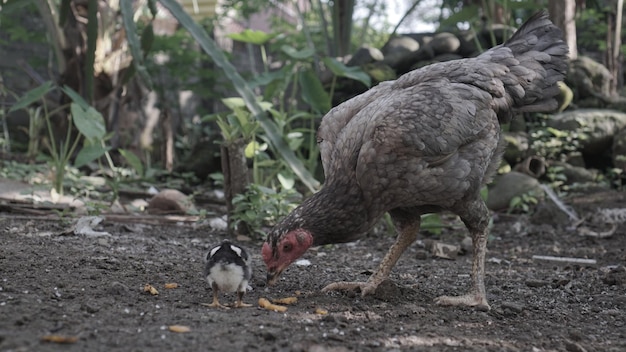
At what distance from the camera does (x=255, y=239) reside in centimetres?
498

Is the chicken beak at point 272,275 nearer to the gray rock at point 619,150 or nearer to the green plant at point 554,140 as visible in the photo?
the green plant at point 554,140

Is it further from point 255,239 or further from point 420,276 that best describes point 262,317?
point 255,239

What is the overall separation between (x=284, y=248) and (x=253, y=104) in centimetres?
239

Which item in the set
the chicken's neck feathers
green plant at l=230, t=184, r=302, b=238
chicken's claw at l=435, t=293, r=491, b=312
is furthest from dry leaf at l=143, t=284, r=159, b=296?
green plant at l=230, t=184, r=302, b=238

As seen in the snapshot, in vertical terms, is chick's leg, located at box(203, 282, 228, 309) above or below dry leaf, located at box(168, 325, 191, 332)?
below

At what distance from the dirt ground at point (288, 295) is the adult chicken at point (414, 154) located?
12.9 inches

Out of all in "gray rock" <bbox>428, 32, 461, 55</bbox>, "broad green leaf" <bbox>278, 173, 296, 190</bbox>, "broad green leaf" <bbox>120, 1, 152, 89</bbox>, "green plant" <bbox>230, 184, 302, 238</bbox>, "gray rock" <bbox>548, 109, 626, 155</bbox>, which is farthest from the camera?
"gray rock" <bbox>428, 32, 461, 55</bbox>

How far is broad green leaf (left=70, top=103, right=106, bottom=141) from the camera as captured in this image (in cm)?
551

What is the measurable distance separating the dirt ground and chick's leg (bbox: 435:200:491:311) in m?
0.07

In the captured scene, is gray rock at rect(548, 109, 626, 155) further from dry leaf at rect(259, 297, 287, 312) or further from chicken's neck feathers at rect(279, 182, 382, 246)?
dry leaf at rect(259, 297, 287, 312)

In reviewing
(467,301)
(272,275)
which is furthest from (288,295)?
(467,301)

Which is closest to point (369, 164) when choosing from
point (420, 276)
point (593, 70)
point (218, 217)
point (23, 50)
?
point (420, 276)

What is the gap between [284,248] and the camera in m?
3.15

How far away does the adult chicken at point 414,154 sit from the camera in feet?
10.4
